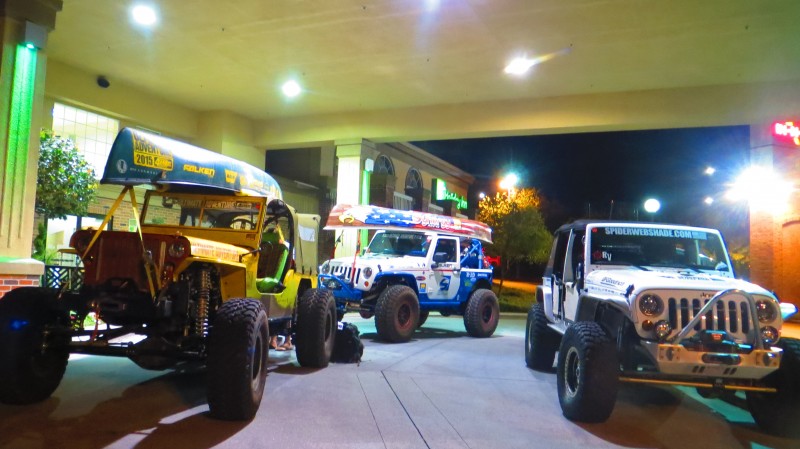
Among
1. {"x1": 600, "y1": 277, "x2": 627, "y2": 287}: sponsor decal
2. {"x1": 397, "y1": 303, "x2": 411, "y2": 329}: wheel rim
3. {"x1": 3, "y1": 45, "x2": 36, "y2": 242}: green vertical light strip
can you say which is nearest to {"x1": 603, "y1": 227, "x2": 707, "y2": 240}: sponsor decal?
{"x1": 600, "y1": 277, "x2": 627, "y2": 287}: sponsor decal

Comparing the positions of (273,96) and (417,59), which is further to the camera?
(273,96)

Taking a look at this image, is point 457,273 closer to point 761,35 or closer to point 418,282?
point 418,282

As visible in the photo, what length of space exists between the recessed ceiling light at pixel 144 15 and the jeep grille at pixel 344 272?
5671 millimetres

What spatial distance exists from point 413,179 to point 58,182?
16507 mm

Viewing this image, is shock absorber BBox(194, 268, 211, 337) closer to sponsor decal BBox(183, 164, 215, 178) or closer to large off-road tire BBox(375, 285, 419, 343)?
sponsor decal BBox(183, 164, 215, 178)

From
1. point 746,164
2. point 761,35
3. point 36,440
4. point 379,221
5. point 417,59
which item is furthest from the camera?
point 746,164

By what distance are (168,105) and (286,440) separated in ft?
42.5

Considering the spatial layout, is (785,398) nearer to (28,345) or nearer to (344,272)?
(28,345)

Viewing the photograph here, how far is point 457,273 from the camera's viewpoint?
39.8ft

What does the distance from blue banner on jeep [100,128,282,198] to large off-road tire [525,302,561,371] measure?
4628 millimetres

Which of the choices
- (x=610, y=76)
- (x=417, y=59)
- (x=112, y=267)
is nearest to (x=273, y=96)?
(x=417, y=59)

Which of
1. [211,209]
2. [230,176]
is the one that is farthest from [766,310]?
[211,209]

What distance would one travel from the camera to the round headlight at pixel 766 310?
5312 mm

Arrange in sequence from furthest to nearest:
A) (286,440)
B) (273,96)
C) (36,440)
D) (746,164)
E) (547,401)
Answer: (273,96)
(746,164)
(547,401)
(286,440)
(36,440)
